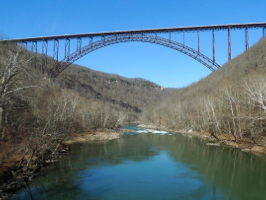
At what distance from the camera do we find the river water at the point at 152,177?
8.83 meters

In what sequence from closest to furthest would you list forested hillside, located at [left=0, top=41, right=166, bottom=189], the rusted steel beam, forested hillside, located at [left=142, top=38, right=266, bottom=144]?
forested hillside, located at [left=0, top=41, right=166, bottom=189] → forested hillside, located at [left=142, top=38, right=266, bottom=144] → the rusted steel beam

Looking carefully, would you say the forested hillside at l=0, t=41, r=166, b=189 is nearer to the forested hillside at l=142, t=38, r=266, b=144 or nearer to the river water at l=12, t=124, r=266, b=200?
the river water at l=12, t=124, r=266, b=200

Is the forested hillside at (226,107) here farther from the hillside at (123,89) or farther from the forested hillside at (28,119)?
the hillside at (123,89)

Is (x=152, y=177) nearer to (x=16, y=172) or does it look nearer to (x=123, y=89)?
(x=16, y=172)

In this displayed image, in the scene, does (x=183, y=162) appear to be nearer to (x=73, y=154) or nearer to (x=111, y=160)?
(x=111, y=160)

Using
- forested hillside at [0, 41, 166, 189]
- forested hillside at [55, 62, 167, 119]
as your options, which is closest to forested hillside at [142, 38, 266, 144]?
forested hillside at [0, 41, 166, 189]

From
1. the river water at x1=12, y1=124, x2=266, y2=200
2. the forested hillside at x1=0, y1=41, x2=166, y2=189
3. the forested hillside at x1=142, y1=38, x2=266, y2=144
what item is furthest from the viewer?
the forested hillside at x1=142, y1=38, x2=266, y2=144

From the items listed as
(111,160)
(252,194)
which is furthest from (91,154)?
(252,194)

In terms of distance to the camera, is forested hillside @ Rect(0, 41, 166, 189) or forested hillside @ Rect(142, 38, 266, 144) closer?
forested hillside @ Rect(0, 41, 166, 189)

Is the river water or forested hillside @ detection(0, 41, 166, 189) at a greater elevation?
forested hillside @ detection(0, 41, 166, 189)

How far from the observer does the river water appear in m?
8.83

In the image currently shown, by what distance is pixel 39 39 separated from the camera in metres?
30.4

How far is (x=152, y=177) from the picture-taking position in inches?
436

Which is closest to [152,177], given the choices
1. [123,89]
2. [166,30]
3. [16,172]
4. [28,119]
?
[16,172]
